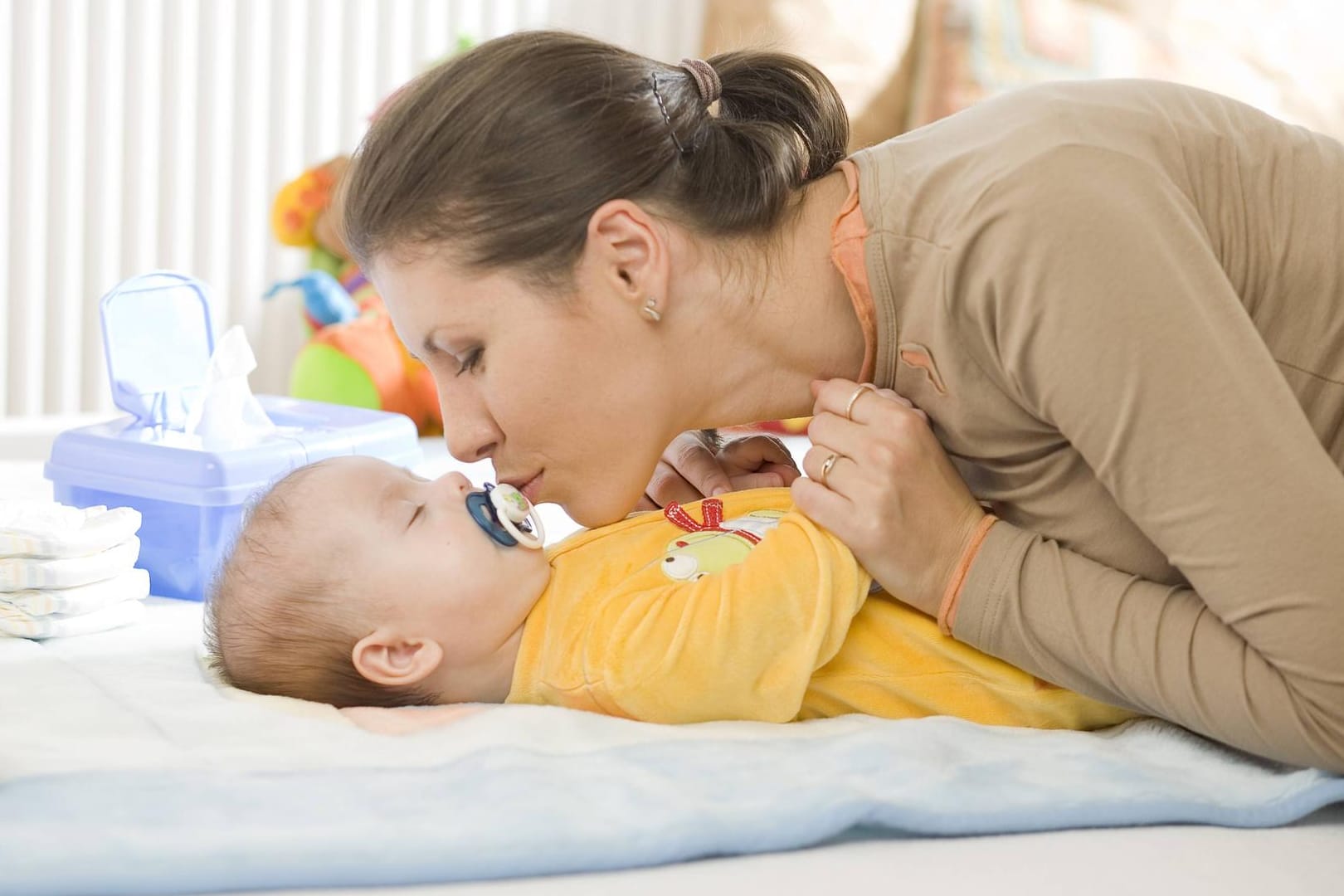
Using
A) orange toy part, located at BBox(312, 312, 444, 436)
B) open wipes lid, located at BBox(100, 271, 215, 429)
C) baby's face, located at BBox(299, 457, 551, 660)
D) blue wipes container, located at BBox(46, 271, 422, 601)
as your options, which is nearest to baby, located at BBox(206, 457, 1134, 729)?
baby's face, located at BBox(299, 457, 551, 660)

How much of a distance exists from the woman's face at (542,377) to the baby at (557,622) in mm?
51

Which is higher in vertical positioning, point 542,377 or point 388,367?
point 542,377

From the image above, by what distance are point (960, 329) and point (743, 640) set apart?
11.9 inches

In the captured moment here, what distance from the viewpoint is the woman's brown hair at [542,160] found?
1211 millimetres

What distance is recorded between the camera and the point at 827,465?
1237mm

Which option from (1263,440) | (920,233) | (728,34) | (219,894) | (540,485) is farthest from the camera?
(728,34)

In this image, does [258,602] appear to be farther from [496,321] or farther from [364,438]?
[364,438]

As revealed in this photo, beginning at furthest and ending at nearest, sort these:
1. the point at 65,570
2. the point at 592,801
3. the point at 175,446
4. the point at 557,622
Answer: the point at 175,446
the point at 65,570
the point at 557,622
the point at 592,801

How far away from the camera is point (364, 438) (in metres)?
1.88

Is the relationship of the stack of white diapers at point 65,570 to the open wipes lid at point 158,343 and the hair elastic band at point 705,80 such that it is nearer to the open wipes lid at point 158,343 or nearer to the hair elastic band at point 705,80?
the open wipes lid at point 158,343

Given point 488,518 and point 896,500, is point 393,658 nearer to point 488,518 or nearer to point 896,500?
point 488,518

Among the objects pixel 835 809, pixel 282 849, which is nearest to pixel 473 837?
pixel 282 849

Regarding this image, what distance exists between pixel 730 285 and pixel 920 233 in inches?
7.0

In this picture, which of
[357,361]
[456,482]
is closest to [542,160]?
[456,482]
